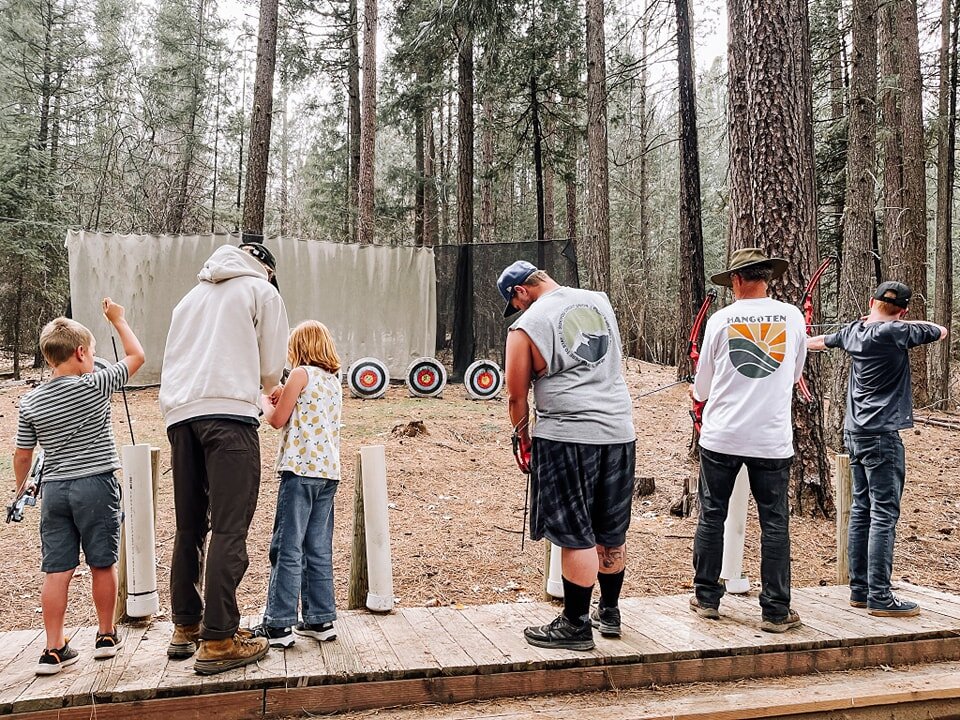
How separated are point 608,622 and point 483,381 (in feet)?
26.3

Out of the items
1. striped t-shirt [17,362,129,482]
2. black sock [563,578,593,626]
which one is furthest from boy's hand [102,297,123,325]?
black sock [563,578,593,626]

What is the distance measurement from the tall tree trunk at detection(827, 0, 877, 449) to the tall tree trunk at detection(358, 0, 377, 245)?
856 cm

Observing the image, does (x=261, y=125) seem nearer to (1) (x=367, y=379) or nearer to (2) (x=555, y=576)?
(1) (x=367, y=379)

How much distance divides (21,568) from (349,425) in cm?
431

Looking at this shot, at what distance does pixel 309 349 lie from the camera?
3.01m

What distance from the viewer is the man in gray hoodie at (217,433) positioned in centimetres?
264

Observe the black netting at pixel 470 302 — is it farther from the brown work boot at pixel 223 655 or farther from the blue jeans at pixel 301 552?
the brown work boot at pixel 223 655

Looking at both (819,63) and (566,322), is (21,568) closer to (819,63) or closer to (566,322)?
(566,322)

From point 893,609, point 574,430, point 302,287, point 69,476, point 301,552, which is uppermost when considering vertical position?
point 302,287

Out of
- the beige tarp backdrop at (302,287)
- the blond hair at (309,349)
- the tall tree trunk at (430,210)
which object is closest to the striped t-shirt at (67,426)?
the blond hair at (309,349)

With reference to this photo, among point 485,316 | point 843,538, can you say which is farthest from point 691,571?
point 485,316

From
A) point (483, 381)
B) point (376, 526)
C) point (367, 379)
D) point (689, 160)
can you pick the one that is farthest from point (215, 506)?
point (689, 160)

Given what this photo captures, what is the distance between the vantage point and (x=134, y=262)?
10.8 m

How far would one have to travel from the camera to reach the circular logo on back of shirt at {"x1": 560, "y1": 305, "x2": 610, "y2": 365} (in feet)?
9.61
